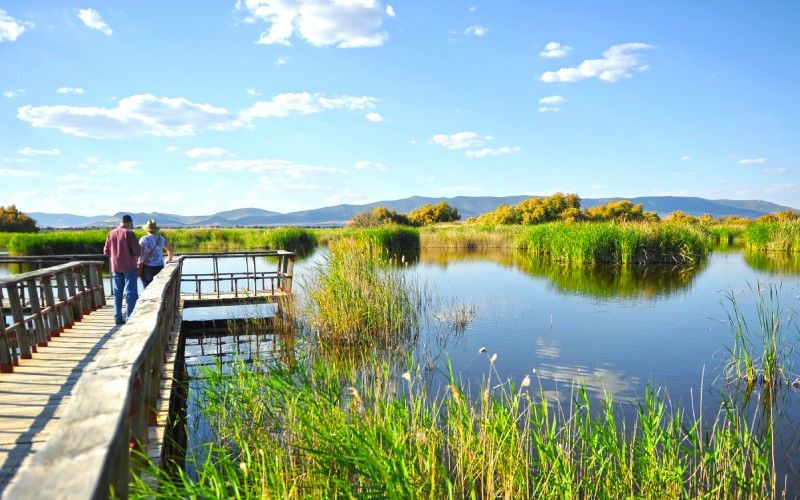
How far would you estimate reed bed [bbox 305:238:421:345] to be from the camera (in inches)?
384

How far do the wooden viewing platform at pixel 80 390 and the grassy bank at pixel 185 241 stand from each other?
14.7 metres

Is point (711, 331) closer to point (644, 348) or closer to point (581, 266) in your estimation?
point (644, 348)

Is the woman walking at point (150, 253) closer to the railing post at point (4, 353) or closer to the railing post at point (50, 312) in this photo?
the railing post at point (50, 312)

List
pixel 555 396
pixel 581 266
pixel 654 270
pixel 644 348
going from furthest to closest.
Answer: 1. pixel 581 266
2. pixel 654 270
3. pixel 644 348
4. pixel 555 396

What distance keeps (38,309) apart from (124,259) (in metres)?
1.76

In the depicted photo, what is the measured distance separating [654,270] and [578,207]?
36.6 metres

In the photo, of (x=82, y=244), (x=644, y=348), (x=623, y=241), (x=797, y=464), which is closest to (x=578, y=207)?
(x=623, y=241)

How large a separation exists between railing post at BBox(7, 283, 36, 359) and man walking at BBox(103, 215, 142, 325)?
1.92m

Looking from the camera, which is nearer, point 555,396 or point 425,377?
point 555,396

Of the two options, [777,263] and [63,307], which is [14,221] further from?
[777,263]

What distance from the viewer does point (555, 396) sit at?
23.3 feet

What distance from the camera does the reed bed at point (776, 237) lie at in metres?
30.6

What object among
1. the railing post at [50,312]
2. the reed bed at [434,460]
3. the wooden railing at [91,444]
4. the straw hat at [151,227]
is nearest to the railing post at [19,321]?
the railing post at [50,312]

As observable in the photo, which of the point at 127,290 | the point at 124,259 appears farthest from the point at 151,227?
the point at 127,290
